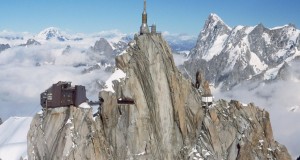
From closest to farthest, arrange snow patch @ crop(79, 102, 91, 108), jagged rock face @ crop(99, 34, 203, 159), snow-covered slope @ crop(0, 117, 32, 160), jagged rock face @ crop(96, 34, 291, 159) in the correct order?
snow patch @ crop(79, 102, 91, 108) < jagged rock face @ crop(99, 34, 203, 159) < jagged rock face @ crop(96, 34, 291, 159) < snow-covered slope @ crop(0, 117, 32, 160)

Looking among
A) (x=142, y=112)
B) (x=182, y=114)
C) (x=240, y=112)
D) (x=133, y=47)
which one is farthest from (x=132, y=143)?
(x=240, y=112)

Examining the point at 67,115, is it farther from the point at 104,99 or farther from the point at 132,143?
the point at 132,143

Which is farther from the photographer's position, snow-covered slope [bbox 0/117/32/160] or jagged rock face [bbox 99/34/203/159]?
snow-covered slope [bbox 0/117/32/160]

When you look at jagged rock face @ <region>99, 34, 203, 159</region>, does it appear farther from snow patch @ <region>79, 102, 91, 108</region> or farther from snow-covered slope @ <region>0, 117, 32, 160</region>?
snow-covered slope @ <region>0, 117, 32, 160</region>

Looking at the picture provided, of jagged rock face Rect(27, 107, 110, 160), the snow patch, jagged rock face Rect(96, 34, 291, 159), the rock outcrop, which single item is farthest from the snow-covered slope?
jagged rock face Rect(96, 34, 291, 159)

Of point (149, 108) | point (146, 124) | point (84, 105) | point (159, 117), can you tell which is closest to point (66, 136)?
point (84, 105)

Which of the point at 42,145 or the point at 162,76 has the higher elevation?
the point at 162,76

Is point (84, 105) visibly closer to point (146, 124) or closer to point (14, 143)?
point (146, 124)

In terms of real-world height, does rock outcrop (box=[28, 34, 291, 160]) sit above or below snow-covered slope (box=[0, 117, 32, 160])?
above
